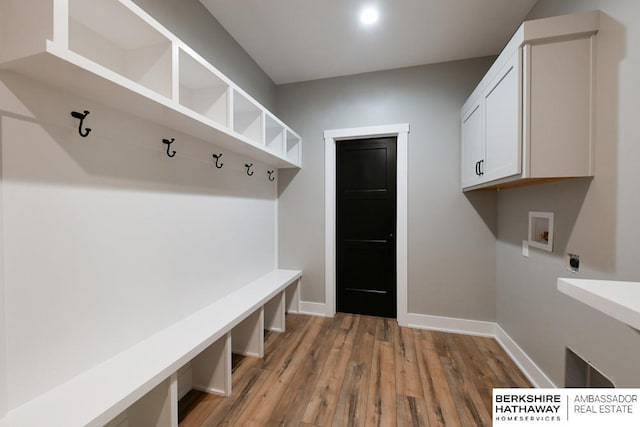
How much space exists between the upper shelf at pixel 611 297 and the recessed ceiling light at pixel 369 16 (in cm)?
217

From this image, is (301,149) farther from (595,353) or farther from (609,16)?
(595,353)

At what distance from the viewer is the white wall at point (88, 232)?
92cm

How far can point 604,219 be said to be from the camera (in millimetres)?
1256

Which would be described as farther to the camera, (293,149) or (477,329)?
(293,149)

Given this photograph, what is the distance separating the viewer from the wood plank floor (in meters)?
1.54

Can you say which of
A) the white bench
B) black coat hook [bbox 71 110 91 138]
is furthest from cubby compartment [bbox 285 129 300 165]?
black coat hook [bbox 71 110 91 138]

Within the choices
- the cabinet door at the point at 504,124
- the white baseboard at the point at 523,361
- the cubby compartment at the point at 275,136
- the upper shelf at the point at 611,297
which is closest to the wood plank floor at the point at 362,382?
the white baseboard at the point at 523,361

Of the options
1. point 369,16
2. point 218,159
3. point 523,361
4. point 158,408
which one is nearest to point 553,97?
point 369,16

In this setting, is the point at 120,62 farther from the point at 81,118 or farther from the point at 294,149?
the point at 294,149

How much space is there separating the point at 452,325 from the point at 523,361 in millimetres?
698

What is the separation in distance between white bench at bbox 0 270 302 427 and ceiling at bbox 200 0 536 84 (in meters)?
2.28

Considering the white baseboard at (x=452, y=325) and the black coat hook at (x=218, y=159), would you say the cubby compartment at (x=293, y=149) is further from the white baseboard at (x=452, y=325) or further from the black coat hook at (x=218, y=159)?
the white baseboard at (x=452, y=325)

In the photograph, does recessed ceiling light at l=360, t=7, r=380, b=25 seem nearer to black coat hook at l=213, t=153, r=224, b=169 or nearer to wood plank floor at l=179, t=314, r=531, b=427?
black coat hook at l=213, t=153, r=224, b=169

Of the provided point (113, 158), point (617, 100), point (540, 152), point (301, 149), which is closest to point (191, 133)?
point (113, 158)
